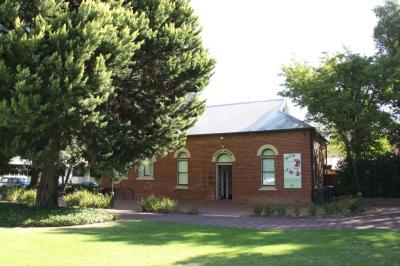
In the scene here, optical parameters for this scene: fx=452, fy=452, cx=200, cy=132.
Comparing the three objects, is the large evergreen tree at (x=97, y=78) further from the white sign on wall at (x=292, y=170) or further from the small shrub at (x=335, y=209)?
the white sign on wall at (x=292, y=170)

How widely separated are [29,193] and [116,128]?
969 cm

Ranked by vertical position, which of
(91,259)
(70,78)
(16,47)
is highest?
(16,47)

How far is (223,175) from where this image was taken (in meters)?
30.5

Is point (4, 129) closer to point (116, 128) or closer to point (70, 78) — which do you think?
point (70, 78)

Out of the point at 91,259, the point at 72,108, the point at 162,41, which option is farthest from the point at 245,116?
the point at 91,259

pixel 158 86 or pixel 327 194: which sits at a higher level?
pixel 158 86

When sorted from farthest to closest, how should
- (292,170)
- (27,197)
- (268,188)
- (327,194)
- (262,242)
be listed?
(268,188) < (292,170) < (327,194) < (27,197) < (262,242)

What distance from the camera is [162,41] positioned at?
58.0 ft

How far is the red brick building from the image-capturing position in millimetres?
26969

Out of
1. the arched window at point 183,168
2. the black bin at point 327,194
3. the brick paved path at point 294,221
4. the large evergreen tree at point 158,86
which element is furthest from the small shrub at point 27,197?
the black bin at point 327,194

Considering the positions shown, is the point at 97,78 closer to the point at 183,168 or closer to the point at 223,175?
the point at 223,175

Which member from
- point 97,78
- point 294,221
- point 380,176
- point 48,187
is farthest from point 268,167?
point 97,78

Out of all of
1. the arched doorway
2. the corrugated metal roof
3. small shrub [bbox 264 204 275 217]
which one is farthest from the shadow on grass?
the arched doorway

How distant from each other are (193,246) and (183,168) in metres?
20.5
